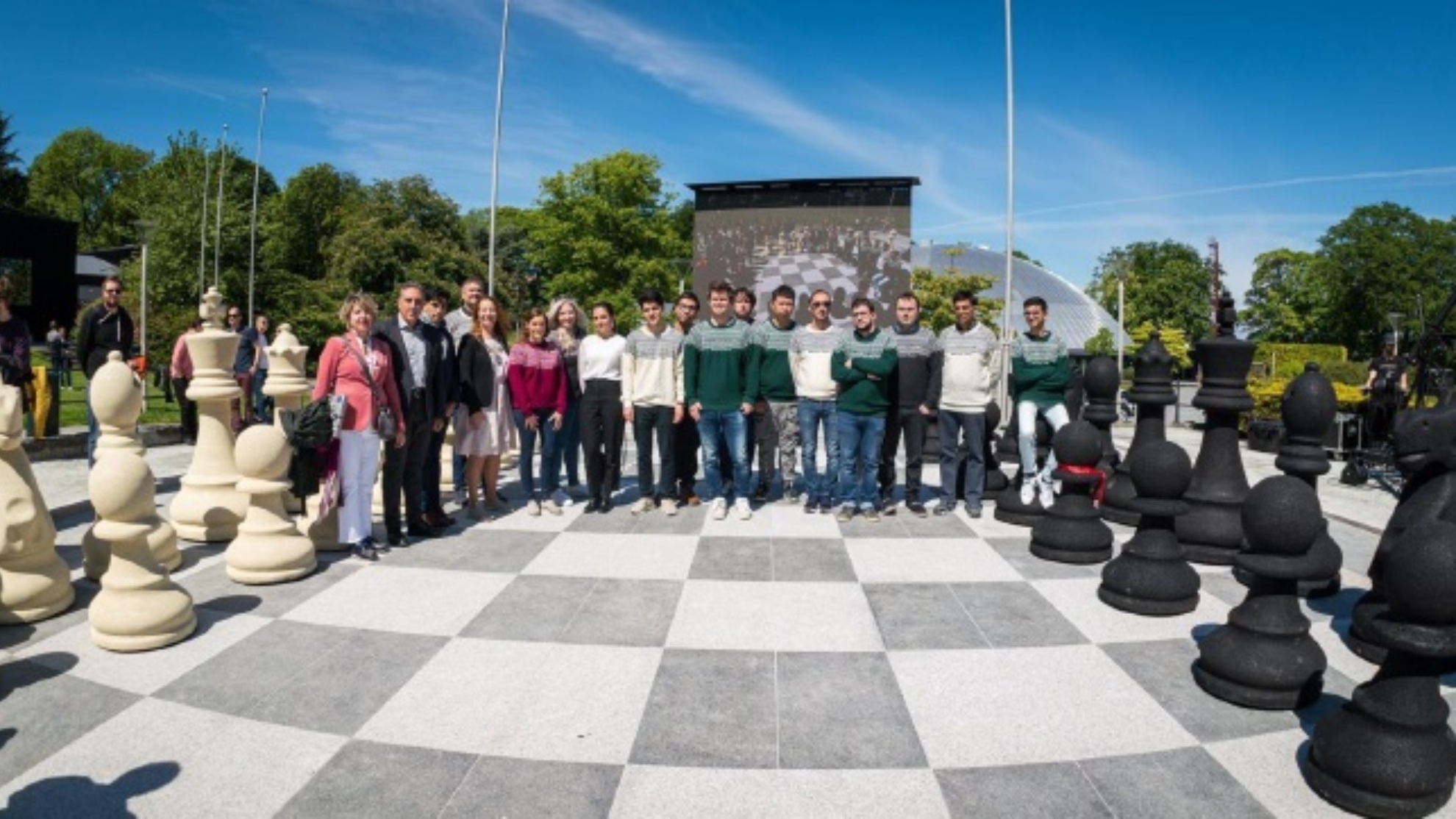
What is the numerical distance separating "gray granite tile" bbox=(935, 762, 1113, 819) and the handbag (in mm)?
4339

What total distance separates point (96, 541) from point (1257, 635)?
640 cm

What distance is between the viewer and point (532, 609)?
14.2 feet

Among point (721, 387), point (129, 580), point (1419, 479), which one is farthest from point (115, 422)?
point (1419, 479)

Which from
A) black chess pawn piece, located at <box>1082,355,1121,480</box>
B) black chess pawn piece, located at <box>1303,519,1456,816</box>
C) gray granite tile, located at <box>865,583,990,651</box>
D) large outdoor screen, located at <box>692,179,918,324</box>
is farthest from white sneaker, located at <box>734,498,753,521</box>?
large outdoor screen, located at <box>692,179,918,324</box>

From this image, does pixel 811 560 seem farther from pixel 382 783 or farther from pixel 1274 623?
pixel 382 783

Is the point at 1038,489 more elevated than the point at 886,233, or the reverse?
the point at 886,233

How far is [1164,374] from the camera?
633 cm

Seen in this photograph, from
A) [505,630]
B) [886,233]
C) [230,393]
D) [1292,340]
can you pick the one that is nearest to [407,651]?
[505,630]

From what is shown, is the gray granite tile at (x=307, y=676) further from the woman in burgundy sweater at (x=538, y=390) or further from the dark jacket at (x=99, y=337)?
the dark jacket at (x=99, y=337)

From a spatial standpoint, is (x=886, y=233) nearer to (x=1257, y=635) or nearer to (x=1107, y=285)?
(x=1257, y=635)

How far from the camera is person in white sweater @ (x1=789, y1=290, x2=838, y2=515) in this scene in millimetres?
6797

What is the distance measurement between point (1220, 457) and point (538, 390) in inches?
218

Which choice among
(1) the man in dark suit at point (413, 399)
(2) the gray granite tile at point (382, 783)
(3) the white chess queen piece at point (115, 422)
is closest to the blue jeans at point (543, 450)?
(1) the man in dark suit at point (413, 399)

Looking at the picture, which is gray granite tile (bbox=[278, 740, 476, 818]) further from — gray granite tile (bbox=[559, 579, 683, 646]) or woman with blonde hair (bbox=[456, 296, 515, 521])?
woman with blonde hair (bbox=[456, 296, 515, 521])
